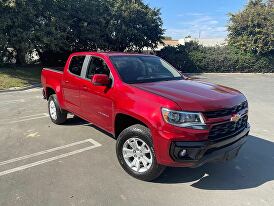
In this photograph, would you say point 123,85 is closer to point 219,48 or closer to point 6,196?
point 6,196

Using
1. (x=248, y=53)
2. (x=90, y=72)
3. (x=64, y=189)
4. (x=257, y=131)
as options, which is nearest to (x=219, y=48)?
(x=248, y=53)

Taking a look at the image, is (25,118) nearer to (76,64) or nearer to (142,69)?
(76,64)

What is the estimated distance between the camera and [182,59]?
23.8 metres

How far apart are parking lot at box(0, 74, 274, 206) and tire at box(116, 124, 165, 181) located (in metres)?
0.14

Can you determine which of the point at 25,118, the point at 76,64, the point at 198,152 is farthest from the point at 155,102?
the point at 25,118

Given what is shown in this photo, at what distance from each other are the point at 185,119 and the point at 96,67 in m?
2.24

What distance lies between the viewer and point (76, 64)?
232 inches

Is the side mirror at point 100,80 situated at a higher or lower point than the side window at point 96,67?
lower

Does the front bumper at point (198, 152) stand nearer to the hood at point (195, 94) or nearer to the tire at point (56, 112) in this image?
the hood at point (195, 94)

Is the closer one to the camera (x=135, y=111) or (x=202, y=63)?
(x=135, y=111)

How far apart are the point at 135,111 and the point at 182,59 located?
67.1ft

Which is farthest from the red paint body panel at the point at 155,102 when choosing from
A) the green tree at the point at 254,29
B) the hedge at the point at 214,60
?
the green tree at the point at 254,29

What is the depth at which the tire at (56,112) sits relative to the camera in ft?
21.9

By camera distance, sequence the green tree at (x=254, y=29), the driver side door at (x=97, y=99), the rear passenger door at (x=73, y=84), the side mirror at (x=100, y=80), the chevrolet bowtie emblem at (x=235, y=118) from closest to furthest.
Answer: the chevrolet bowtie emblem at (x=235, y=118), the side mirror at (x=100, y=80), the driver side door at (x=97, y=99), the rear passenger door at (x=73, y=84), the green tree at (x=254, y=29)
